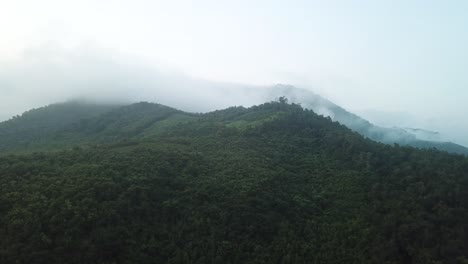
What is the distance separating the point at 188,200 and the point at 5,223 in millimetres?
14367

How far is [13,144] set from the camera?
219 feet

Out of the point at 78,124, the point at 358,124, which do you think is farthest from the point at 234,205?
the point at 358,124

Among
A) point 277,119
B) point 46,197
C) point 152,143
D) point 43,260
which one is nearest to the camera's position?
point 43,260

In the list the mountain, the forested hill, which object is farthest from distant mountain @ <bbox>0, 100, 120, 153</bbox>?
the mountain

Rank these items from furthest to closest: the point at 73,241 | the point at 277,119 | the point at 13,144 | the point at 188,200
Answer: the point at 13,144 → the point at 277,119 → the point at 188,200 → the point at 73,241

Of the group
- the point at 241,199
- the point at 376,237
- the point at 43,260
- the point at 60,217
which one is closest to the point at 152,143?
the point at 241,199

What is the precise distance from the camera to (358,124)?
12112 cm

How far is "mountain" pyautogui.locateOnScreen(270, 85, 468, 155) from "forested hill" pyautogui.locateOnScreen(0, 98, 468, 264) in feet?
201

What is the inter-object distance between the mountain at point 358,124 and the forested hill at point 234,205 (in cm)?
6117

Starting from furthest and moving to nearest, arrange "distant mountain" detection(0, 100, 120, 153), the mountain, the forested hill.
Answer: the mountain → "distant mountain" detection(0, 100, 120, 153) → the forested hill

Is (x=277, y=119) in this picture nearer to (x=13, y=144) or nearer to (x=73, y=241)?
(x=73, y=241)

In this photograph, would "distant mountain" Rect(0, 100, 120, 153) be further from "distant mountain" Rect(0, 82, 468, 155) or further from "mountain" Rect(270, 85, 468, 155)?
"mountain" Rect(270, 85, 468, 155)

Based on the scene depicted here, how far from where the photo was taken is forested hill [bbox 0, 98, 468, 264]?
30.9m

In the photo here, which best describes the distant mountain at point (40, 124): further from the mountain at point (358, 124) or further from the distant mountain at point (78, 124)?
the mountain at point (358, 124)
